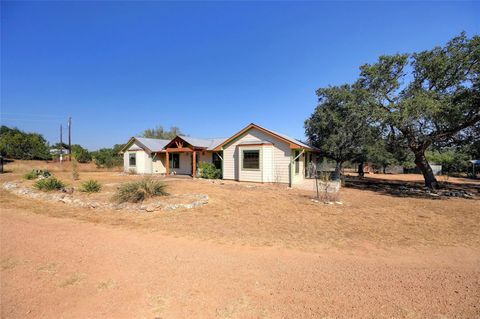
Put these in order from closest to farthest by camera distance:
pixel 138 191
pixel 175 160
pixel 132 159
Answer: pixel 138 191
pixel 175 160
pixel 132 159

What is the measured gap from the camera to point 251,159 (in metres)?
17.2

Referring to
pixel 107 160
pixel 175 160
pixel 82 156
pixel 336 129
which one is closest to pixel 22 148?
pixel 82 156

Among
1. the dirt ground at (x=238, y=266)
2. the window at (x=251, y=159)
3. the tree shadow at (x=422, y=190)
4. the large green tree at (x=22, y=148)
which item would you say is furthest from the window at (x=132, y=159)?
the large green tree at (x=22, y=148)

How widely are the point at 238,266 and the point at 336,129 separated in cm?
1834

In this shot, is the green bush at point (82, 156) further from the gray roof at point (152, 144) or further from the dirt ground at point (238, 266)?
the dirt ground at point (238, 266)

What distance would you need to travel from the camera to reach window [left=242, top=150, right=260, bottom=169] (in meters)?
16.9

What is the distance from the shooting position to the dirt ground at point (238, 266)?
3.07 metres

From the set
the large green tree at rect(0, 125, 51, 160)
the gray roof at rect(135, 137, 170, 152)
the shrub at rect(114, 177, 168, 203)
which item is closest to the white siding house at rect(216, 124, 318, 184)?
the shrub at rect(114, 177, 168, 203)

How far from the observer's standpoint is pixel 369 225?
6969 millimetres

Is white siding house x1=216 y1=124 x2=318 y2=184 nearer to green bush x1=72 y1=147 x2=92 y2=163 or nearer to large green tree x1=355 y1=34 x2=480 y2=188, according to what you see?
large green tree x1=355 y1=34 x2=480 y2=188

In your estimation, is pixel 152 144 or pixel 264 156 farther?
pixel 152 144

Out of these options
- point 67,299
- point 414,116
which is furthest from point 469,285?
point 414,116

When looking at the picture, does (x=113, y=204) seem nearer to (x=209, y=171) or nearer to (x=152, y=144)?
(x=209, y=171)

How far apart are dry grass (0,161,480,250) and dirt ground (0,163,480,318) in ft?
0.17
